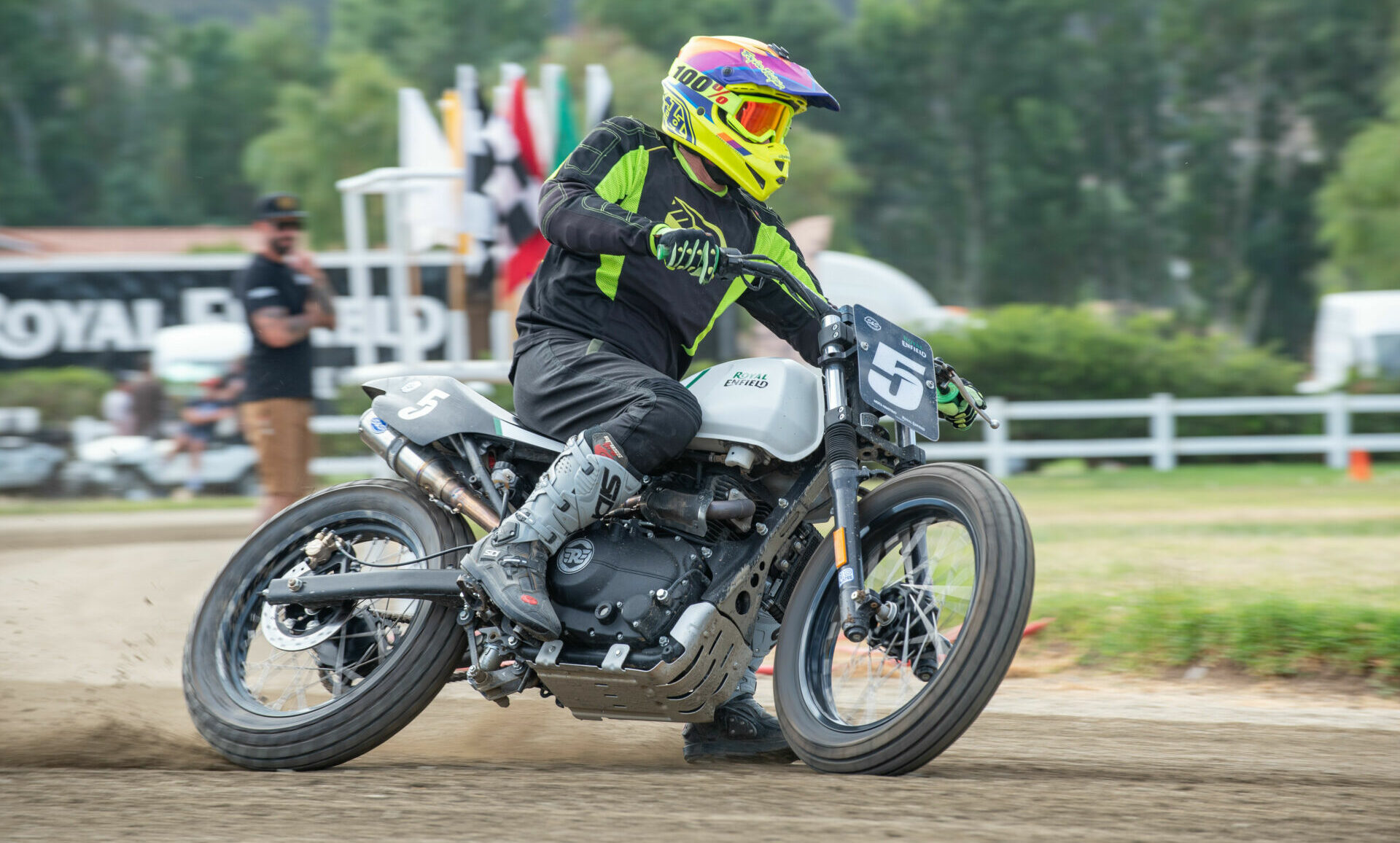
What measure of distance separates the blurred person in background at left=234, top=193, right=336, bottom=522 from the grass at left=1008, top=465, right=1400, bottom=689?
429cm

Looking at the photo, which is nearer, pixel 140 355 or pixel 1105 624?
pixel 1105 624

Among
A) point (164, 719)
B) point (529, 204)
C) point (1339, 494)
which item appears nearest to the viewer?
point (164, 719)

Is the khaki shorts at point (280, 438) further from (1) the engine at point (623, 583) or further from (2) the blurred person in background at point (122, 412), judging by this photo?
(2) the blurred person in background at point (122, 412)

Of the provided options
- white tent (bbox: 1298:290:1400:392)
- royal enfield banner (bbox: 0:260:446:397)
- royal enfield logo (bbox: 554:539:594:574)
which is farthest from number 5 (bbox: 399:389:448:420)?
white tent (bbox: 1298:290:1400:392)

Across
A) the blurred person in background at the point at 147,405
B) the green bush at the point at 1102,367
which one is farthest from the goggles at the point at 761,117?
the green bush at the point at 1102,367

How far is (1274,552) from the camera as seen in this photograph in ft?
28.0

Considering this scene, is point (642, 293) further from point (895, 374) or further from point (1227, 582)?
point (1227, 582)

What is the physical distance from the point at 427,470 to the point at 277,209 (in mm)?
4265

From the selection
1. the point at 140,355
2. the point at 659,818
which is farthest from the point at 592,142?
the point at 140,355

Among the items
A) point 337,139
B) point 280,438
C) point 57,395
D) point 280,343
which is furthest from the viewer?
point 337,139

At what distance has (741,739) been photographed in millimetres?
4305

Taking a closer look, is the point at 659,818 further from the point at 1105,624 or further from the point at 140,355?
the point at 140,355

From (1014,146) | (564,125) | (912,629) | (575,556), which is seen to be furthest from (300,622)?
(1014,146)

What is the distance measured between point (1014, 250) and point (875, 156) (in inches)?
342
